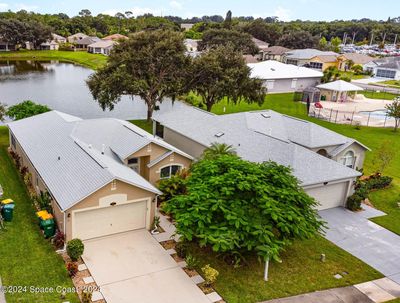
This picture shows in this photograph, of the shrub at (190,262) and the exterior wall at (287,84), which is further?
the exterior wall at (287,84)

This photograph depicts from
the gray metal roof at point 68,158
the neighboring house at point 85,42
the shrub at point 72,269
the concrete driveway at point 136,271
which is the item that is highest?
the neighboring house at point 85,42

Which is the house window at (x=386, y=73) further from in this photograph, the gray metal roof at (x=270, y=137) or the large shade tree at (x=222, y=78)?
the gray metal roof at (x=270, y=137)

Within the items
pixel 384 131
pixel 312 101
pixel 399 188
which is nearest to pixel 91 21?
pixel 312 101

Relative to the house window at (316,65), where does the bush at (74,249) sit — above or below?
below

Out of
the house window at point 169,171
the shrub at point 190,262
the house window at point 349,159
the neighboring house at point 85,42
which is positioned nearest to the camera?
the shrub at point 190,262

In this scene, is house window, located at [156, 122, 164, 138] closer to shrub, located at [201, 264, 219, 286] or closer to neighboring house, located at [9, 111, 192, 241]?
neighboring house, located at [9, 111, 192, 241]

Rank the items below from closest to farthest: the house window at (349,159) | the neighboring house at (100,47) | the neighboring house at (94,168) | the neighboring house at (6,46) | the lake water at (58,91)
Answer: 1. the neighboring house at (94,168)
2. the house window at (349,159)
3. the lake water at (58,91)
4. the neighboring house at (6,46)
5. the neighboring house at (100,47)

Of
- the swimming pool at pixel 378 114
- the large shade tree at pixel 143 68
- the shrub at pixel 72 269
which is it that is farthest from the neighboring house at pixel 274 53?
the shrub at pixel 72 269
